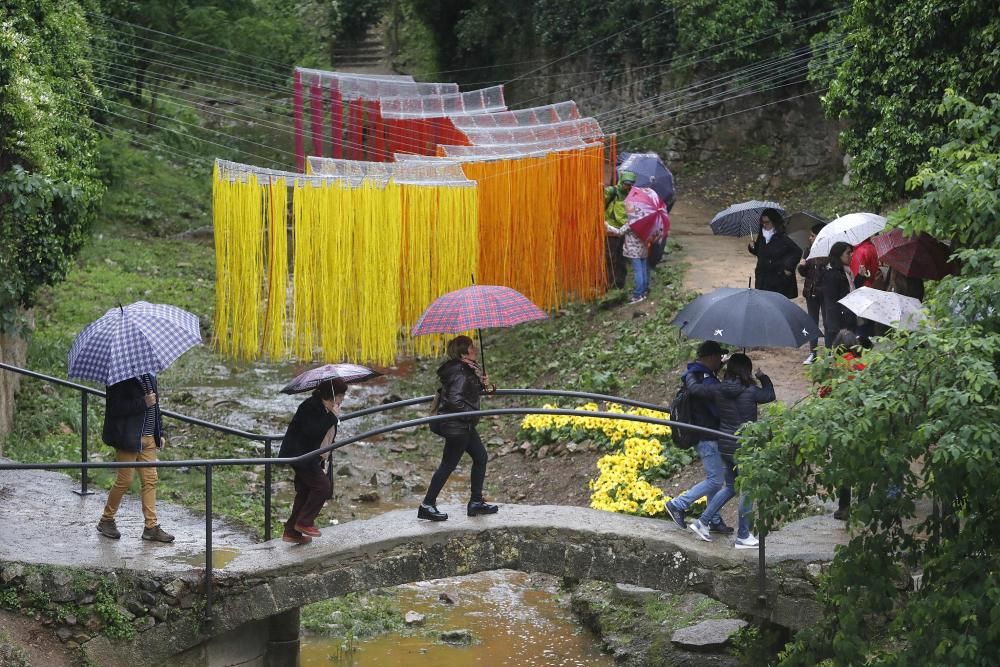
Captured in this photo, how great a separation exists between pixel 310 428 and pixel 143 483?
1.11 meters

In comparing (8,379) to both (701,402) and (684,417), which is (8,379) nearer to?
(684,417)

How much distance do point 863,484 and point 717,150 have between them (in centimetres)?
1783

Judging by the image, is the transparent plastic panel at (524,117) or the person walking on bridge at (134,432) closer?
the person walking on bridge at (134,432)

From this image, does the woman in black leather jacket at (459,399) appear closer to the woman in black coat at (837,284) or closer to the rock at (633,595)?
the rock at (633,595)

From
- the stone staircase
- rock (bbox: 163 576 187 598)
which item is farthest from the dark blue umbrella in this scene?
the stone staircase

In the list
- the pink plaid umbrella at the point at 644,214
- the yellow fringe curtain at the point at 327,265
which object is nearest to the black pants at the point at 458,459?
the yellow fringe curtain at the point at 327,265

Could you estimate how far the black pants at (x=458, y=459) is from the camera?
8.41 meters

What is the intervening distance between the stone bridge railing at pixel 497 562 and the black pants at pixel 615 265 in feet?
28.5

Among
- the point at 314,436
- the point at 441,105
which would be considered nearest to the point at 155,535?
the point at 314,436

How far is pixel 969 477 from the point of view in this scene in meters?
6.33

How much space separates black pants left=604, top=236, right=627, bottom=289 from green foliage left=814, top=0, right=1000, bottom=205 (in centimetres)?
473

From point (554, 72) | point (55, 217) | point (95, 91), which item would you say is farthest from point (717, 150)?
point (55, 217)

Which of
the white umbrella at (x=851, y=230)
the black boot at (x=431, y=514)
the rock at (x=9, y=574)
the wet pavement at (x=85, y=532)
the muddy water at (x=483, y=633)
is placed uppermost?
the white umbrella at (x=851, y=230)

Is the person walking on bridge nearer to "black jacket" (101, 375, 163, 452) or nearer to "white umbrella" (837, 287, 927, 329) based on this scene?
"black jacket" (101, 375, 163, 452)
